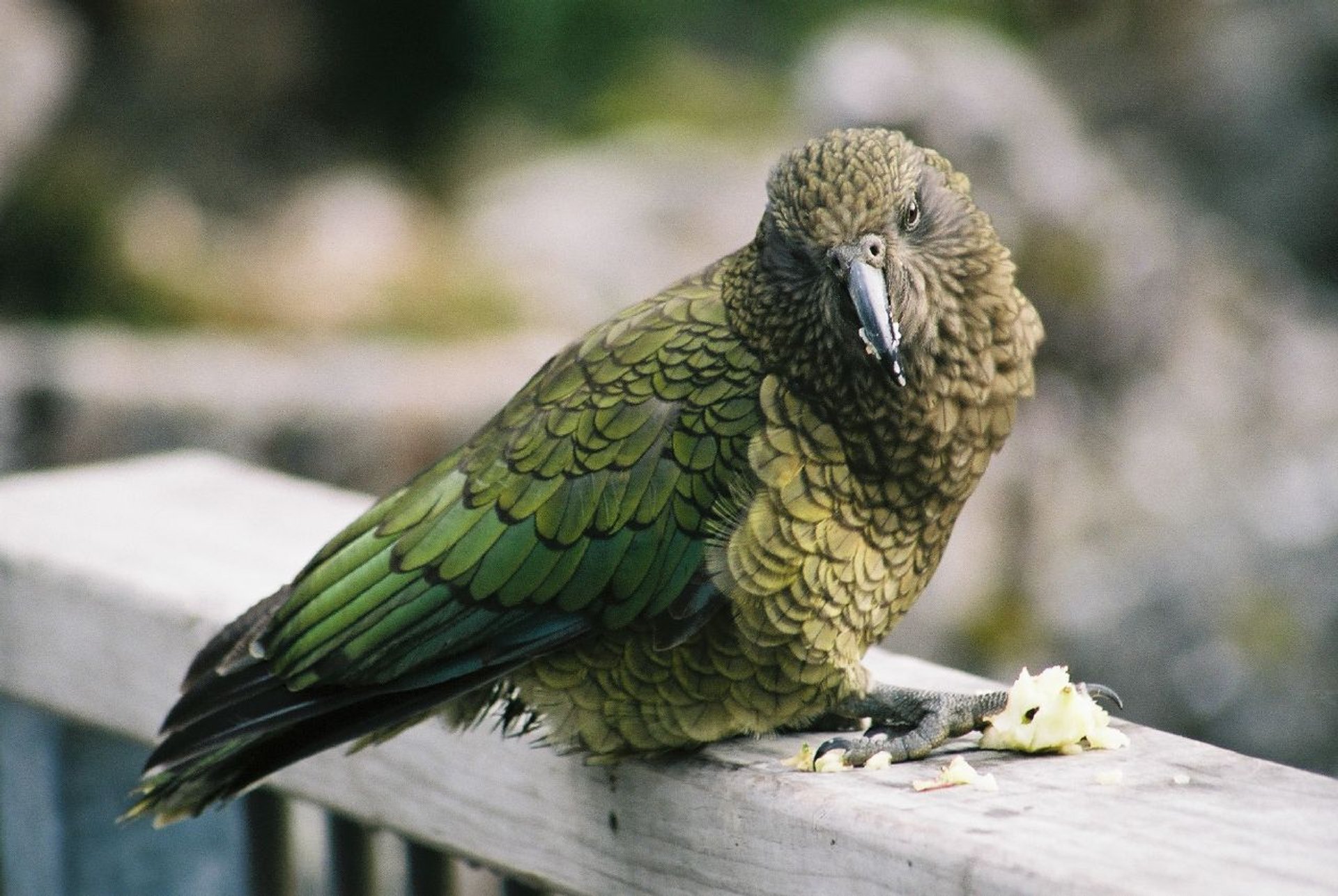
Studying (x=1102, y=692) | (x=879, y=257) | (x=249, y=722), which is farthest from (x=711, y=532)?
(x=249, y=722)

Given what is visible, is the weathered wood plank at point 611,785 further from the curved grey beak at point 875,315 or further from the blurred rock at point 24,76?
the blurred rock at point 24,76

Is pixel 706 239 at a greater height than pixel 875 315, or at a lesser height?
greater

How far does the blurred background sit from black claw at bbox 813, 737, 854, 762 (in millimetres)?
3794

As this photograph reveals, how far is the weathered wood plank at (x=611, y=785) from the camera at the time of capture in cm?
172

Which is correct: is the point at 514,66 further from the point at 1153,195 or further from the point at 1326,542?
the point at 1326,542

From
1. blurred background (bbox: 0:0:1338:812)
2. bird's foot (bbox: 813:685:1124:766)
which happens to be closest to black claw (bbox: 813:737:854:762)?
bird's foot (bbox: 813:685:1124:766)

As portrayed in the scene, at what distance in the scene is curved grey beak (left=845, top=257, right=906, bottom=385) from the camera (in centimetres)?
206

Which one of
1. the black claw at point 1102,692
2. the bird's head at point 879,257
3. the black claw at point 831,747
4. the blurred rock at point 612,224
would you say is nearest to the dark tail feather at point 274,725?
the black claw at point 831,747

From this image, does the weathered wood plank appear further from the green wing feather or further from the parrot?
the green wing feather

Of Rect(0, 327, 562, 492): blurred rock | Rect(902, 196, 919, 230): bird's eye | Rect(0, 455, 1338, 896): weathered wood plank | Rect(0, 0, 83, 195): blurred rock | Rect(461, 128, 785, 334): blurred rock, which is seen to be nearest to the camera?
Rect(0, 455, 1338, 896): weathered wood plank

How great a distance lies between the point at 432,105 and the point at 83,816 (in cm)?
761

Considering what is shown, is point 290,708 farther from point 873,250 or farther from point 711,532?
point 873,250

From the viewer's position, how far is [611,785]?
7.45 ft

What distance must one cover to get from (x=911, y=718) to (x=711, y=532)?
381 millimetres
